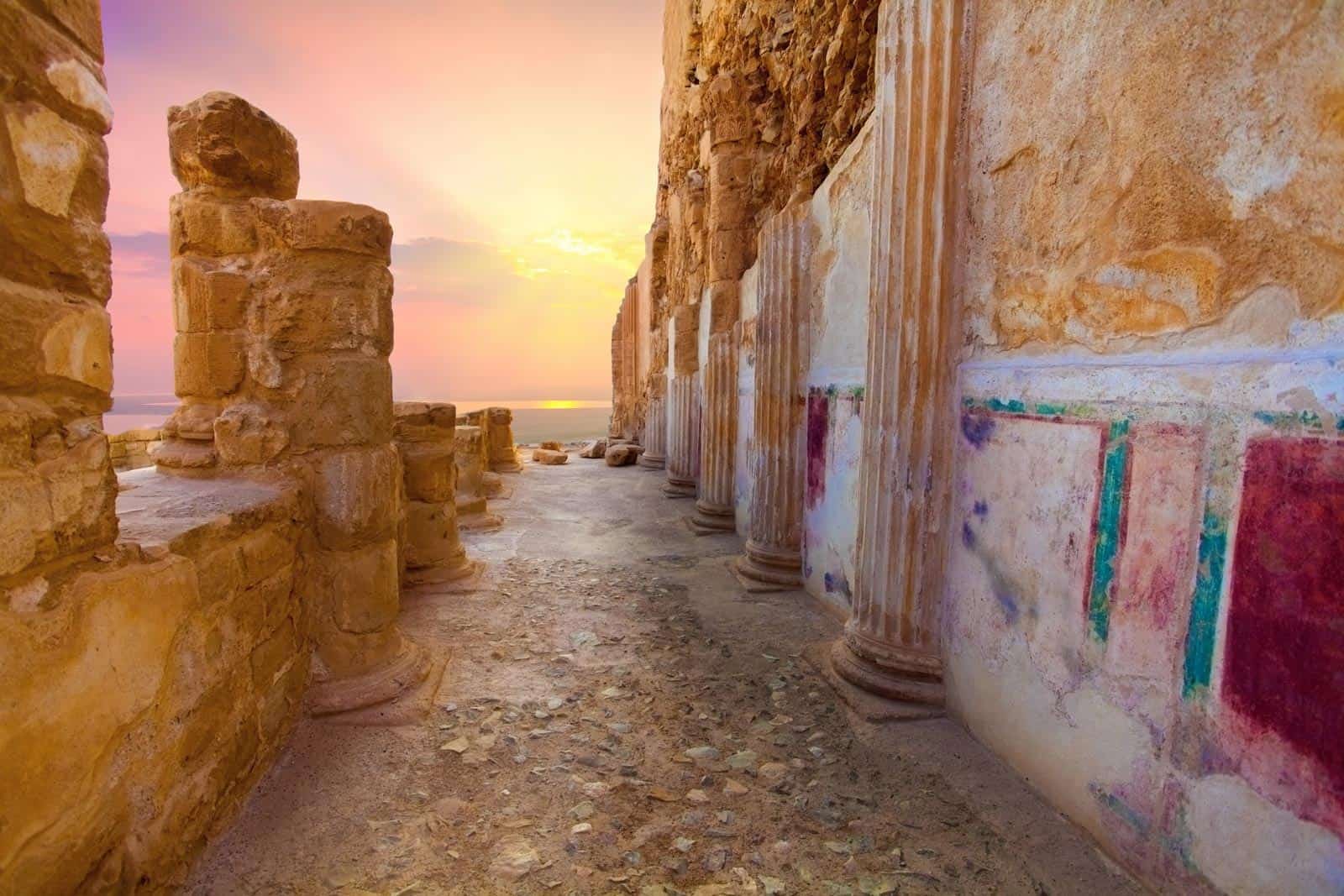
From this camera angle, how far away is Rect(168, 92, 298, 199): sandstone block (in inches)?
109

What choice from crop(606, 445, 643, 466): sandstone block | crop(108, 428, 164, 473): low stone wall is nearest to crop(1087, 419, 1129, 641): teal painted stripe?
crop(606, 445, 643, 466): sandstone block

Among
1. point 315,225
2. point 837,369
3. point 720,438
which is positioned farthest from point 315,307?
point 720,438

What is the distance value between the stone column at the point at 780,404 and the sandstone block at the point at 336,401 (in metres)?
2.84

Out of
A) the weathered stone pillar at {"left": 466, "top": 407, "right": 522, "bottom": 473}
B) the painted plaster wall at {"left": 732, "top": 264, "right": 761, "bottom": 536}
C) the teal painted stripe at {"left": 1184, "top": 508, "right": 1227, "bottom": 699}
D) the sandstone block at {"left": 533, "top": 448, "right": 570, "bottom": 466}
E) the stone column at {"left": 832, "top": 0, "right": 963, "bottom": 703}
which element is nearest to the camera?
the teal painted stripe at {"left": 1184, "top": 508, "right": 1227, "bottom": 699}

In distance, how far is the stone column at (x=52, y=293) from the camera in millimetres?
1354

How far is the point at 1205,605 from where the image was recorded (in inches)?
68.0

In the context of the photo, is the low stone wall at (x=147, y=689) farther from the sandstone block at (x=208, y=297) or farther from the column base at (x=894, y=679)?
the column base at (x=894, y=679)

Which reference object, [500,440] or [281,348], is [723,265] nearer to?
[281,348]

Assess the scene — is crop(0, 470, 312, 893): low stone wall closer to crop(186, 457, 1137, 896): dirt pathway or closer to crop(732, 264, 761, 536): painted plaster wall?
crop(186, 457, 1137, 896): dirt pathway

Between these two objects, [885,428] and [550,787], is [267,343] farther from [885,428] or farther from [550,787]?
[885,428]

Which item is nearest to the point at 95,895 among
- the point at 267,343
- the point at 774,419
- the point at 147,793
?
the point at 147,793

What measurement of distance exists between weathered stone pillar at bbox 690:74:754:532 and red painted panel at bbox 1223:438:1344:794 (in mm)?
4985

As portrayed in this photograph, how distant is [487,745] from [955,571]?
208 centimetres

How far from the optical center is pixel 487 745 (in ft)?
8.61
